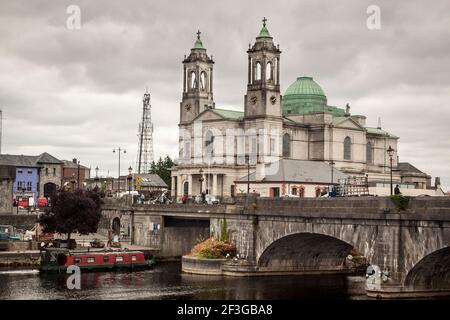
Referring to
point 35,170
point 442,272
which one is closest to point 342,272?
point 442,272

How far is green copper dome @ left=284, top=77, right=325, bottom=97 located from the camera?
152m

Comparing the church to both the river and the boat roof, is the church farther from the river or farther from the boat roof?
the river

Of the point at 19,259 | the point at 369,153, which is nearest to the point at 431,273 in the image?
the point at 19,259

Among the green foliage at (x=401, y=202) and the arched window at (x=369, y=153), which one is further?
the arched window at (x=369, y=153)

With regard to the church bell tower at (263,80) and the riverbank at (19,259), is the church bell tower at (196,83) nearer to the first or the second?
the church bell tower at (263,80)

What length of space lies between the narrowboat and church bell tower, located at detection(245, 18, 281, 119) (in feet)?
175

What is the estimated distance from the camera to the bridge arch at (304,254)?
74375mm

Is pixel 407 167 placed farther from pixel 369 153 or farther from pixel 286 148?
pixel 286 148

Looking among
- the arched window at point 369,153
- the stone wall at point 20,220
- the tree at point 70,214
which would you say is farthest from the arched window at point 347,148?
the tree at point 70,214

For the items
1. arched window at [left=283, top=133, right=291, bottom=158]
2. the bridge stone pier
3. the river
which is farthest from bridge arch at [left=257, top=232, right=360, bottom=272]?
arched window at [left=283, top=133, right=291, bottom=158]

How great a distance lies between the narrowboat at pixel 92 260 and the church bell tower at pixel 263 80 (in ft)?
175

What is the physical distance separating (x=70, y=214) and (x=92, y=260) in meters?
13.8

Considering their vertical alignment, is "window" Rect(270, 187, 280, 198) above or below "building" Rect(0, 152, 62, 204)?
below
